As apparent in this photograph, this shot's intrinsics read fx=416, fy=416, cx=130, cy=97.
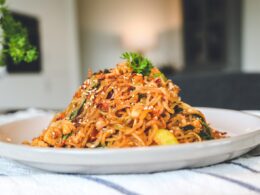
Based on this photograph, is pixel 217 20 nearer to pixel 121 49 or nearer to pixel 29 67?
pixel 121 49

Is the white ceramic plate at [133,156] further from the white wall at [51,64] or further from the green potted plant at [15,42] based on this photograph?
the white wall at [51,64]

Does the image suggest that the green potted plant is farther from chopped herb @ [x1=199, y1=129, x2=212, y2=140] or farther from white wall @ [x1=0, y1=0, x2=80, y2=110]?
white wall @ [x1=0, y1=0, x2=80, y2=110]

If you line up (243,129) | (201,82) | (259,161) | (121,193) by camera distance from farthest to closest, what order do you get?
(201,82)
(243,129)
(259,161)
(121,193)

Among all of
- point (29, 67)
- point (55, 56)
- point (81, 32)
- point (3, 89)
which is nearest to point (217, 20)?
point (81, 32)

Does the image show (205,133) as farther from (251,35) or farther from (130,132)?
(251,35)

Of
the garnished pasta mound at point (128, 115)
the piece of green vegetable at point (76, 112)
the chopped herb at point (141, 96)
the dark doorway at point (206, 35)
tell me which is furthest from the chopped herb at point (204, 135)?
the dark doorway at point (206, 35)

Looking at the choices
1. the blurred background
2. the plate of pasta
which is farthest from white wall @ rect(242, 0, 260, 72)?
the plate of pasta
